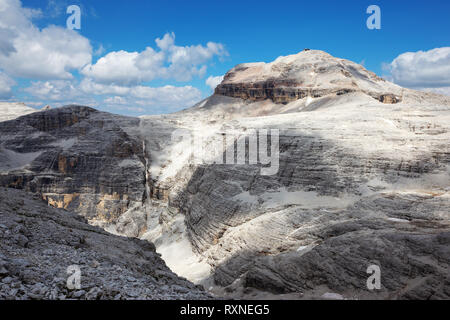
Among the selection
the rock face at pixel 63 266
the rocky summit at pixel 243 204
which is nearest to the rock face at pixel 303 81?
the rocky summit at pixel 243 204

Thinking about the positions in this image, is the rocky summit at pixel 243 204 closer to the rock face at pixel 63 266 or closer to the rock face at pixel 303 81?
the rock face at pixel 63 266

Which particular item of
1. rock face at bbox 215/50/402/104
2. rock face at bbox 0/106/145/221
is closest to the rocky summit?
rock face at bbox 0/106/145/221

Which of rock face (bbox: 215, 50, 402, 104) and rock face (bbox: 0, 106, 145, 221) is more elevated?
rock face (bbox: 215, 50, 402, 104)

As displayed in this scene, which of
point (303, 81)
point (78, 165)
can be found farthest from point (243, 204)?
point (303, 81)

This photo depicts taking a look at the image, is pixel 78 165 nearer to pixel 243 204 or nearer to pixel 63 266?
pixel 243 204

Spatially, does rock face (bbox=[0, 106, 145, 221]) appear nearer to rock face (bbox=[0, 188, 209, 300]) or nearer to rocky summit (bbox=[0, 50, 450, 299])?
rocky summit (bbox=[0, 50, 450, 299])

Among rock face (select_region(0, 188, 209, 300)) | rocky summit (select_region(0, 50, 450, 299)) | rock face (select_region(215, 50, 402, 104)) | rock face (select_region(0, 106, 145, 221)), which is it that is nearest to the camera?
rock face (select_region(0, 188, 209, 300))
